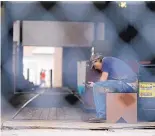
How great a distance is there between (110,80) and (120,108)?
0.17 meters

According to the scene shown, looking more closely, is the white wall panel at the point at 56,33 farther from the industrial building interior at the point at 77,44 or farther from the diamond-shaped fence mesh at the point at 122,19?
the diamond-shaped fence mesh at the point at 122,19

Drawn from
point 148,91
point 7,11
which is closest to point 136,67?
point 148,91

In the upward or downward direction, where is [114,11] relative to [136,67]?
upward

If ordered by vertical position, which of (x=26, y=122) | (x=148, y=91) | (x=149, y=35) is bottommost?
(x=26, y=122)

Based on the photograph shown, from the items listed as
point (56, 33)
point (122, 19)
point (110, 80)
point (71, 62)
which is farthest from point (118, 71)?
point (71, 62)

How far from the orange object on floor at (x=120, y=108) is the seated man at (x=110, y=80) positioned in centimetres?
4

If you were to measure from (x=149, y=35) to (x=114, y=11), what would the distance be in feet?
1.37

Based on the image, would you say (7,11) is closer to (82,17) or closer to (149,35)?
(82,17)

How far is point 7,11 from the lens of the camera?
11.4 feet

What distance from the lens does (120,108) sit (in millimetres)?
2189

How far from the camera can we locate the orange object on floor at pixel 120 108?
218 cm

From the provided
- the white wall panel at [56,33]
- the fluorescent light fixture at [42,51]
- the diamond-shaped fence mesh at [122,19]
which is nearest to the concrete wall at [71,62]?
the white wall panel at [56,33]

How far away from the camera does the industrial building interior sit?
2315 millimetres
